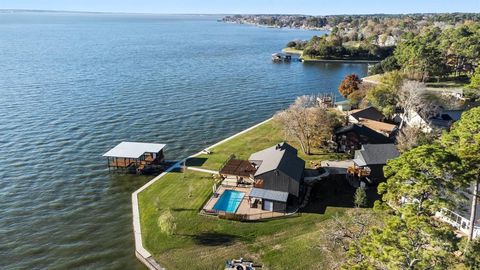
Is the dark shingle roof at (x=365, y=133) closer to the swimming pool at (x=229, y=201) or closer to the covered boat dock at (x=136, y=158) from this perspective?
the swimming pool at (x=229, y=201)

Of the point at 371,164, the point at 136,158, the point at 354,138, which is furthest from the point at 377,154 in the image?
the point at 136,158

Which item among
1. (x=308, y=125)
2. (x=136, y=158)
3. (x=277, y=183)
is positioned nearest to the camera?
(x=277, y=183)

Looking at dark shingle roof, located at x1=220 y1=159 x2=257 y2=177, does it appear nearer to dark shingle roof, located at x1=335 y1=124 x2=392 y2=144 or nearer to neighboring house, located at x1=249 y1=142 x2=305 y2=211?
neighboring house, located at x1=249 y1=142 x2=305 y2=211

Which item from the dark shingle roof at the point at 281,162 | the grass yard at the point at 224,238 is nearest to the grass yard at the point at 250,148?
the dark shingle roof at the point at 281,162

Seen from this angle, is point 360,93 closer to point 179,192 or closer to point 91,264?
point 179,192

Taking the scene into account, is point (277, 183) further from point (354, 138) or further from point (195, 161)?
point (354, 138)

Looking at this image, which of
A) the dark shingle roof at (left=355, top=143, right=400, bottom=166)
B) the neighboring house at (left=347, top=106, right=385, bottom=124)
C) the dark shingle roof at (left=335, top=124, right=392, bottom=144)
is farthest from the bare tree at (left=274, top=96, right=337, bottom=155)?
the neighboring house at (left=347, top=106, right=385, bottom=124)
